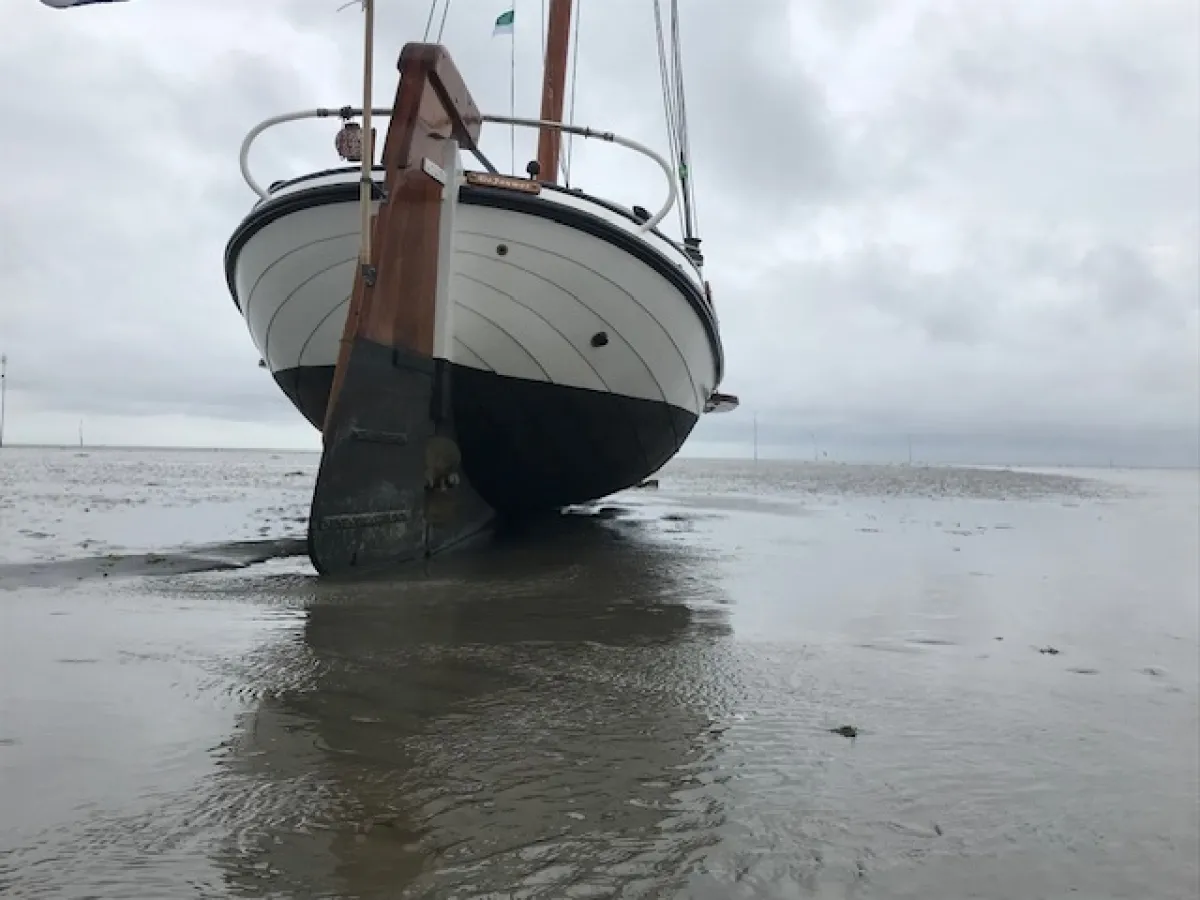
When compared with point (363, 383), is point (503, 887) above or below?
below

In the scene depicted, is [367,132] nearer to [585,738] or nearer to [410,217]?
[410,217]

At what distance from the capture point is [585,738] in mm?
2633

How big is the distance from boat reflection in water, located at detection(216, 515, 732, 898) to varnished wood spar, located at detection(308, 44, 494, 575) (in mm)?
1213

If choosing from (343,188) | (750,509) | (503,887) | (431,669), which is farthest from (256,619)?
(750,509)

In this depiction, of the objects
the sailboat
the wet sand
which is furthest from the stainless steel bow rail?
the wet sand

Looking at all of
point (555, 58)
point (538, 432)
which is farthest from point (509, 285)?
point (555, 58)

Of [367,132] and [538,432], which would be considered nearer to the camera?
[367,132]

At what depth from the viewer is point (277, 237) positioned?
7.29 m

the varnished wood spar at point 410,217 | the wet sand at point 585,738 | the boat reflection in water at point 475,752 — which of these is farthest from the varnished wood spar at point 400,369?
the boat reflection in water at point 475,752

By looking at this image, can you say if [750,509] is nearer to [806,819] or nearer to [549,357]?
[549,357]

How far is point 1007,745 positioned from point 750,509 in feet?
38.7

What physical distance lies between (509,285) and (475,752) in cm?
508

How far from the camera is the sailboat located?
609 centimetres

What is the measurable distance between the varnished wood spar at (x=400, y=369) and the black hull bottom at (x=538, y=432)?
1.14 feet
